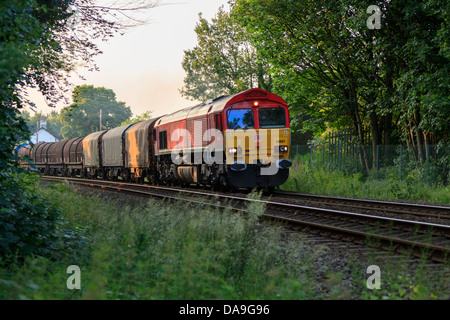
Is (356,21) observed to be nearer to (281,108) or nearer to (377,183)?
(281,108)

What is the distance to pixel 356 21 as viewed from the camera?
57.9ft

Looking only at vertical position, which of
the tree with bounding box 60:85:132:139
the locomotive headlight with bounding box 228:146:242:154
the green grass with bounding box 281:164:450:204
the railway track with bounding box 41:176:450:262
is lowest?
the railway track with bounding box 41:176:450:262

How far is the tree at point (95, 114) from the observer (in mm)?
101688

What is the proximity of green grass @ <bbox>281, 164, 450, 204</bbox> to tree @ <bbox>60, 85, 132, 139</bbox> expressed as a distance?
84.4 meters

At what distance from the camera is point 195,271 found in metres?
5.20

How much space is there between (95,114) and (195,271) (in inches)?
4005

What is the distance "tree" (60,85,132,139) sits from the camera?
334 ft

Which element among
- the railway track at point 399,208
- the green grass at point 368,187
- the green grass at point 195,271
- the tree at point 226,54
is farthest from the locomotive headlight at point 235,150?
the tree at point 226,54

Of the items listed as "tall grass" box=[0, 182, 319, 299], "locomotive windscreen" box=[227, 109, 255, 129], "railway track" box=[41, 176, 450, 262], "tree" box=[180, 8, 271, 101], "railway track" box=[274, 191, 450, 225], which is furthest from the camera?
"tree" box=[180, 8, 271, 101]

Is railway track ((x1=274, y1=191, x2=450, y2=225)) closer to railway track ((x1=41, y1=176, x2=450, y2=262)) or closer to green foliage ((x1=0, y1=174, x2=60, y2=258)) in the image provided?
railway track ((x1=41, y1=176, x2=450, y2=262))

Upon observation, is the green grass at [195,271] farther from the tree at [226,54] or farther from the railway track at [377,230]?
the tree at [226,54]

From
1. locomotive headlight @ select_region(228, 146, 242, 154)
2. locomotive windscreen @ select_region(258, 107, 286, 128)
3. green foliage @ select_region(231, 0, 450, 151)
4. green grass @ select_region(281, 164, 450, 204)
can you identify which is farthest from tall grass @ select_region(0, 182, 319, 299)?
green foliage @ select_region(231, 0, 450, 151)

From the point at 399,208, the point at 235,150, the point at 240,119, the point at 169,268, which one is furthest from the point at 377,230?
the point at 240,119
